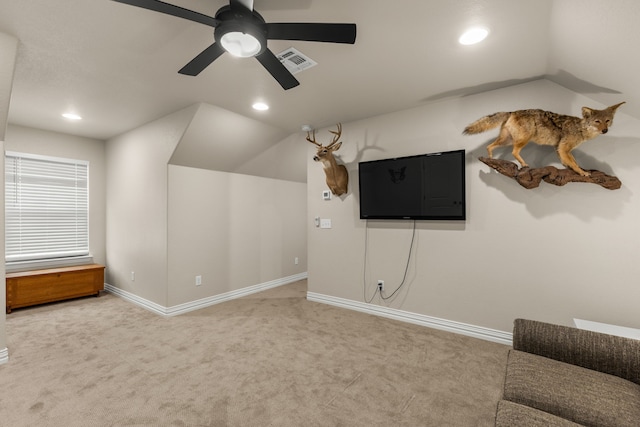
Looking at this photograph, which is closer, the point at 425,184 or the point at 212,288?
the point at 425,184

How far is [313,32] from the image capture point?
5.08 ft

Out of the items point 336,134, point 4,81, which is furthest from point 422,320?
point 4,81

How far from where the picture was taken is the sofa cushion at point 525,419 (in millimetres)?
1132

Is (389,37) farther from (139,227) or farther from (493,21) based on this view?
(139,227)

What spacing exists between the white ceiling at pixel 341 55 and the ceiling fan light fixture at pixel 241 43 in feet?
1.01

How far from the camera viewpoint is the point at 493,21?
6.34 feet

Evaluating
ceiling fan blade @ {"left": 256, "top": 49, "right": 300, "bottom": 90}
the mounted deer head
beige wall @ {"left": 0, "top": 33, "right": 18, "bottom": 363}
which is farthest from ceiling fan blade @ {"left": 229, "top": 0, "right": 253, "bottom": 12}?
the mounted deer head

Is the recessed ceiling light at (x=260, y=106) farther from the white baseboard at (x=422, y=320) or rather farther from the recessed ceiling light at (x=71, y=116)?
the white baseboard at (x=422, y=320)

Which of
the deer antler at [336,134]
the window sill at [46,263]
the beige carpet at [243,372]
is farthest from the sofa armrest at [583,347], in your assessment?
the window sill at [46,263]

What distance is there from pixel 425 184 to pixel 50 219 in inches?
210

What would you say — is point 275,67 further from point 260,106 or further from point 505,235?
point 505,235

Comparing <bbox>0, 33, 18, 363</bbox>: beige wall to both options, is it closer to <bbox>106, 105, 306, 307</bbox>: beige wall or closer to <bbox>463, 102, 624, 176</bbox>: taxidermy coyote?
<bbox>106, 105, 306, 307</bbox>: beige wall

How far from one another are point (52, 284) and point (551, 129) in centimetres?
614

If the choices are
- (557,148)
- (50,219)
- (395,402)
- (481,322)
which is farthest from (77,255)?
(557,148)
